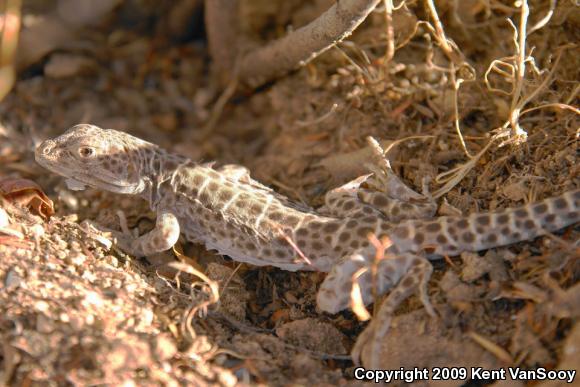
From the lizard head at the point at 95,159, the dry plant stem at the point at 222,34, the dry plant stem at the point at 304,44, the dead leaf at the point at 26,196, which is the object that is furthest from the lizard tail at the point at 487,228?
the dry plant stem at the point at 222,34

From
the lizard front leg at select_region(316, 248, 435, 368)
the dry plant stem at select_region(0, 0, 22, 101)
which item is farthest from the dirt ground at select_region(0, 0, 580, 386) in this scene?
the dry plant stem at select_region(0, 0, 22, 101)

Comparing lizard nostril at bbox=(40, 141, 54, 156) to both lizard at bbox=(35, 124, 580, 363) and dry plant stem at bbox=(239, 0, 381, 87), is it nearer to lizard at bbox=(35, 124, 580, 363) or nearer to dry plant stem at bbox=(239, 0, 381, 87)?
lizard at bbox=(35, 124, 580, 363)

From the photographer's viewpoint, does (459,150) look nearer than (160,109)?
Yes

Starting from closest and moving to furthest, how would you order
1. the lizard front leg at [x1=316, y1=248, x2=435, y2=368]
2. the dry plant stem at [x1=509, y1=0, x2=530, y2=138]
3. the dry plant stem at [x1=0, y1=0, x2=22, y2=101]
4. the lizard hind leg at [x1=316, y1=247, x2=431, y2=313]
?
the lizard front leg at [x1=316, y1=248, x2=435, y2=368] < the lizard hind leg at [x1=316, y1=247, x2=431, y2=313] < the dry plant stem at [x1=509, y1=0, x2=530, y2=138] < the dry plant stem at [x1=0, y1=0, x2=22, y2=101]

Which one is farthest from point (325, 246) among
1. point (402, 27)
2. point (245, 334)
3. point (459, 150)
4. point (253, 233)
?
point (402, 27)

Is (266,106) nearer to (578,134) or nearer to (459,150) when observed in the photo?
(459,150)
